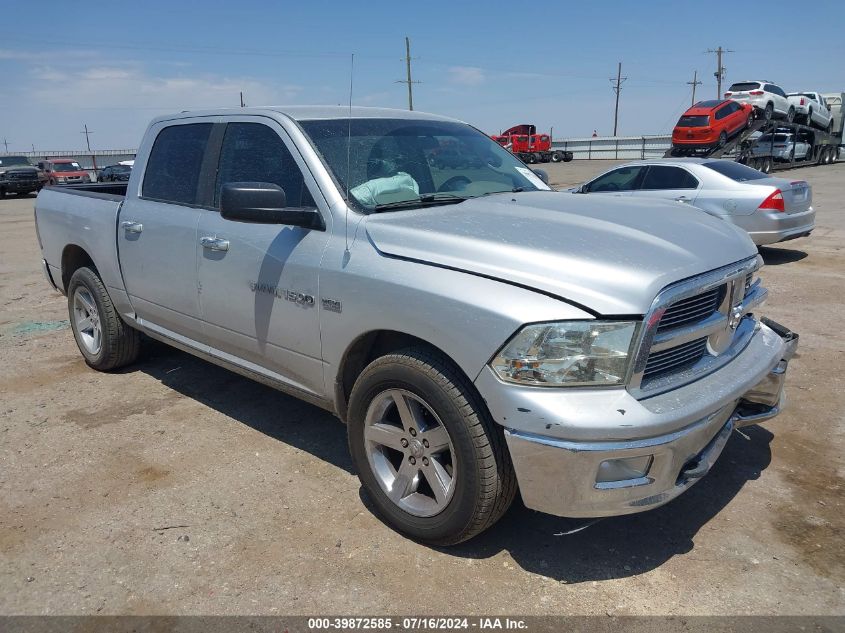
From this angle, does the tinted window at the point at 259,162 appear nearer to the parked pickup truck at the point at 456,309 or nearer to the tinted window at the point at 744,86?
the parked pickup truck at the point at 456,309

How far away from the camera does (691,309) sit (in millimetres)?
2740

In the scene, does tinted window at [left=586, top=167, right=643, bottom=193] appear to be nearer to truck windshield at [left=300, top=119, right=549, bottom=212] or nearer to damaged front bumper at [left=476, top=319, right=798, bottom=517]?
truck windshield at [left=300, top=119, right=549, bottom=212]

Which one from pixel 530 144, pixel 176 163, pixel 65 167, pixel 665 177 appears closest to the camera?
pixel 176 163

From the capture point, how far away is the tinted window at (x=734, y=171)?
31.6ft

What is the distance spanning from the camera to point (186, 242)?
159 inches

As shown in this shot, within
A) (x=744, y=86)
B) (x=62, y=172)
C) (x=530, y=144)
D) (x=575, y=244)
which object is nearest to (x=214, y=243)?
(x=575, y=244)

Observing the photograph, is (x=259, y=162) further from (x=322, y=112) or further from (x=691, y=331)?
(x=691, y=331)

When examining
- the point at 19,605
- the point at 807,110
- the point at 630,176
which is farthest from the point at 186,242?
the point at 807,110

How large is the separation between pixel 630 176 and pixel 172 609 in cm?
932

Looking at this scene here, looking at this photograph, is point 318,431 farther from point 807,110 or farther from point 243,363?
point 807,110

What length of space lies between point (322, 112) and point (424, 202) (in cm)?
89

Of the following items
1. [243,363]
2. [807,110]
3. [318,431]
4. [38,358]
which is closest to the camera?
[243,363]

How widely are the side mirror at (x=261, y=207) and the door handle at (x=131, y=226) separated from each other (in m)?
1.52

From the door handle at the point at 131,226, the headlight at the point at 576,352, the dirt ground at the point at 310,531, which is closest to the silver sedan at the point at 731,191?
the dirt ground at the point at 310,531
